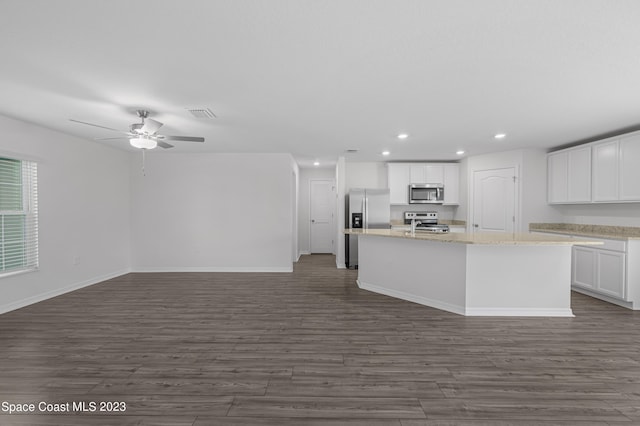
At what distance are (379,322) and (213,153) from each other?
4608mm

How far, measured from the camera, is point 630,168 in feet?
12.8

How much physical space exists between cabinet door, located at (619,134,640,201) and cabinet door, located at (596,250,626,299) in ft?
2.77

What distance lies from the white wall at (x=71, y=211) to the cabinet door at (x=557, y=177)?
323 inches

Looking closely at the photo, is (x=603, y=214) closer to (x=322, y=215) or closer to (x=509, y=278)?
(x=509, y=278)

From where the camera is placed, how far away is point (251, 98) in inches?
115

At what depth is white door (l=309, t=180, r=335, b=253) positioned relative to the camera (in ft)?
26.9

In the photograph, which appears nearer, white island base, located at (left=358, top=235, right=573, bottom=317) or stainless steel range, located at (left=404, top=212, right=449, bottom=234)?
white island base, located at (left=358, top=235, right=573, bottom=317)

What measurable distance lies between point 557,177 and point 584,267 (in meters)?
1.68

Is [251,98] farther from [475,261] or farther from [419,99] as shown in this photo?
[475,261]

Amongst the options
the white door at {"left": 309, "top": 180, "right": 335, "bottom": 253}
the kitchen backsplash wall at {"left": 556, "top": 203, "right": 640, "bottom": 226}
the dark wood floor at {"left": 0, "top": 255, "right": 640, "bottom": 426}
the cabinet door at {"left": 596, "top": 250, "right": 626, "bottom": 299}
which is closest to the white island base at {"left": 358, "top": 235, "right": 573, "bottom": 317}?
the dark wood floor at {"left": 0, "top": 255, "right": 640, "bottom": 426}

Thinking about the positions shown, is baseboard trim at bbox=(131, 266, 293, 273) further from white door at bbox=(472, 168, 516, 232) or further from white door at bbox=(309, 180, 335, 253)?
white door at bbox=(472, 168, 516, 232)

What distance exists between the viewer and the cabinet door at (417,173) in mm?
6391

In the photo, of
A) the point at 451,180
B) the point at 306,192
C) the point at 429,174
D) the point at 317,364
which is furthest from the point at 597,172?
the point at 306,192

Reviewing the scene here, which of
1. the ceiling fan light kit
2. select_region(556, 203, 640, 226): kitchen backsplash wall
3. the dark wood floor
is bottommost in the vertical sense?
the dark wood floor
